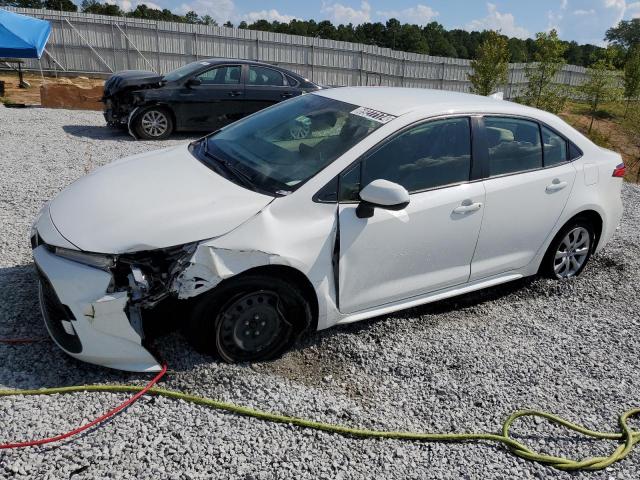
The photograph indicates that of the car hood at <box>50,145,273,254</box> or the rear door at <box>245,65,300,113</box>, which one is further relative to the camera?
the rear door at <box>245,65,300,113</box>

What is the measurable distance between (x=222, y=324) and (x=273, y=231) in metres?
0.62

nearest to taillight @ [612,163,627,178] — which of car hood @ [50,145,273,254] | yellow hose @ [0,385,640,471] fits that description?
yellow hose @ [0,385,640,471]

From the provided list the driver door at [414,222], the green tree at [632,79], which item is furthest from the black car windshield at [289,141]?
the green tree at [632,79]

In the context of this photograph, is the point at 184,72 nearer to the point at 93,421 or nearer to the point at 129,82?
the point at 129,82

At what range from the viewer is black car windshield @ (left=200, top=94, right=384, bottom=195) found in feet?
11.3

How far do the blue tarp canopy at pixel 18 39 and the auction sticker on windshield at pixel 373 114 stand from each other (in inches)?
622

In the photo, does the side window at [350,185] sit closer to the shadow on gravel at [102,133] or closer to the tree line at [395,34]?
the shadow on gravel at [102,133]

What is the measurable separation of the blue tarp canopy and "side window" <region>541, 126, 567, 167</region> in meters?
16.4

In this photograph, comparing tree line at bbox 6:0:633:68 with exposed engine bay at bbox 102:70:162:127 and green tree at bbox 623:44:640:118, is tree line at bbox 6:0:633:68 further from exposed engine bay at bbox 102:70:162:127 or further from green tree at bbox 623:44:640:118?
exposed engine bay at bbox 102:70:162:127

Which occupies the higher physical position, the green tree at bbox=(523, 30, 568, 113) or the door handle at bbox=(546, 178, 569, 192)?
the green tree at bbox=(523, 30, 568, 113)

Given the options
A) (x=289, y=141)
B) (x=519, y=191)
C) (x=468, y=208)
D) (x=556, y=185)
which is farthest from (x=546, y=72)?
(x=289, y=141)

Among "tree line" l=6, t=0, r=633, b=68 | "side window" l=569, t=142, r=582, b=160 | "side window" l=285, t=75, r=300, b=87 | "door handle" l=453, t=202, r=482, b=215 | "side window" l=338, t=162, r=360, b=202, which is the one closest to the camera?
"side window" l=338, t=162, r=360, b=202

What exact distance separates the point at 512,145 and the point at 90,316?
10.6ft

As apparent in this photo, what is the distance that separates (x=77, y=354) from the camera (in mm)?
3029
